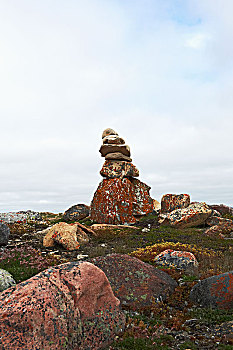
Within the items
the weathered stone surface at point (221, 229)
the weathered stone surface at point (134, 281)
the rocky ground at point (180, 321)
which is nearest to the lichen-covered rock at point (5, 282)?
the rocky ground at point (180, 321)

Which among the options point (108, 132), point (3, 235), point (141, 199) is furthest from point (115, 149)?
point (3, 235)

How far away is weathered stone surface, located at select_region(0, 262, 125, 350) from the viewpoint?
5.04 meters

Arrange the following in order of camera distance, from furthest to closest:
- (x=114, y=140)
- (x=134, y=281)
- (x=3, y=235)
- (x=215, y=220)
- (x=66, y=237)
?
(x=114, y=140) → (x=215, y=220) → (x=3, y=235) → (x=66, y=237) → (x=134, y=281)

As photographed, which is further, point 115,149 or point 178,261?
point 115,149

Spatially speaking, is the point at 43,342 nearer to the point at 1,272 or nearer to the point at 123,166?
the point at 1,272

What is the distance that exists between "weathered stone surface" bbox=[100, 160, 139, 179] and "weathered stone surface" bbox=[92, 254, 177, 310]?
18.7 meters

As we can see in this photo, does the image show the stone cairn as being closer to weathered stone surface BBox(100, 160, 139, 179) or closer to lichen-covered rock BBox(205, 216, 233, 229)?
weathered stone surface BBox(100, 160, 139, 179)

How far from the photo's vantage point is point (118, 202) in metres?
26.0

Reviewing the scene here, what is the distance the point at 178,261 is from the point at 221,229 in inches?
441

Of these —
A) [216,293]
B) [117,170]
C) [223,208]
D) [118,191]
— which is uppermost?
[117,170]

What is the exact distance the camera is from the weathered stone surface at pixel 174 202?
2908 cm

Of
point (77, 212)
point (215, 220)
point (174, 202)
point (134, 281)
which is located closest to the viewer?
point (134, 281)

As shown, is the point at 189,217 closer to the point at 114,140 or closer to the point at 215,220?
the point at 215,220

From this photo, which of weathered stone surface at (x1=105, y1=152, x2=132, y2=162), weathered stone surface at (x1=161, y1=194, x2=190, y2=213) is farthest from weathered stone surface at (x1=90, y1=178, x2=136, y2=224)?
weathered stone surface at (x1=161, y1=194, x2=190, y2=213)
